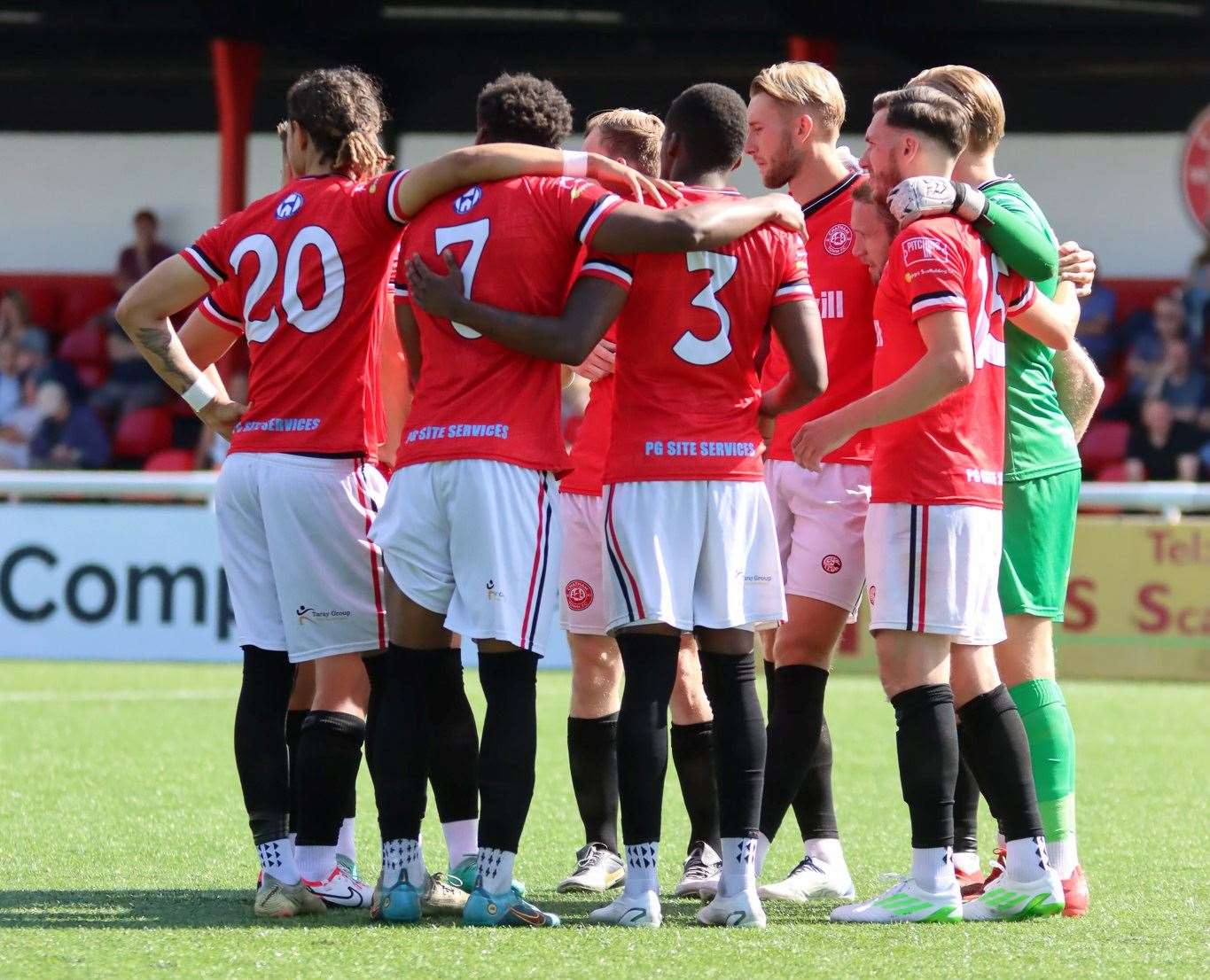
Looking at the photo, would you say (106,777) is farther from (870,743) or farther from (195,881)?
(870,743)

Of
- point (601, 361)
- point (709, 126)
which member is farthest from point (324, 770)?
point (709, 126)

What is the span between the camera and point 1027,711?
4793mm

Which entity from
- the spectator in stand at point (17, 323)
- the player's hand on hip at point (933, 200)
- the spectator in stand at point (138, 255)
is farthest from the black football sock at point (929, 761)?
the spectator in stand at point (138, 255)

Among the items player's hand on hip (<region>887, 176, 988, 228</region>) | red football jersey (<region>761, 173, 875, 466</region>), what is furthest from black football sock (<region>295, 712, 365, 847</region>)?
player's hand on hip (<region>887, 176, 988, 228</region>)

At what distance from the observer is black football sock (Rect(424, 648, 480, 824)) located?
461cm

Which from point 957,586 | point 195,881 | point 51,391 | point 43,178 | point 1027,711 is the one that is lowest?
point 195,881

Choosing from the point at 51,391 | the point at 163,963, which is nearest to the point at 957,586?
the point at 163,963

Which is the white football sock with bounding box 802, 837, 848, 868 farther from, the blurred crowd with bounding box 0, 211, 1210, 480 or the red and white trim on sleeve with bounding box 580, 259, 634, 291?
the blurred crowd with bounding box 0, 211, 1210, 480

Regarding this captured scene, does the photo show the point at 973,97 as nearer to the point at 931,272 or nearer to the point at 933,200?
the point at 933,200

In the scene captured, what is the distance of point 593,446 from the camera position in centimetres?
522

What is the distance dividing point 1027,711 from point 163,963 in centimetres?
218

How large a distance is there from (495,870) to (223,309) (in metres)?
1.56

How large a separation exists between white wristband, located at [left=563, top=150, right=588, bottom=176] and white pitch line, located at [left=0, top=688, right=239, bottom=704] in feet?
18.2

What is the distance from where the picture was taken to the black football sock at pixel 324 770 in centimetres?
455
